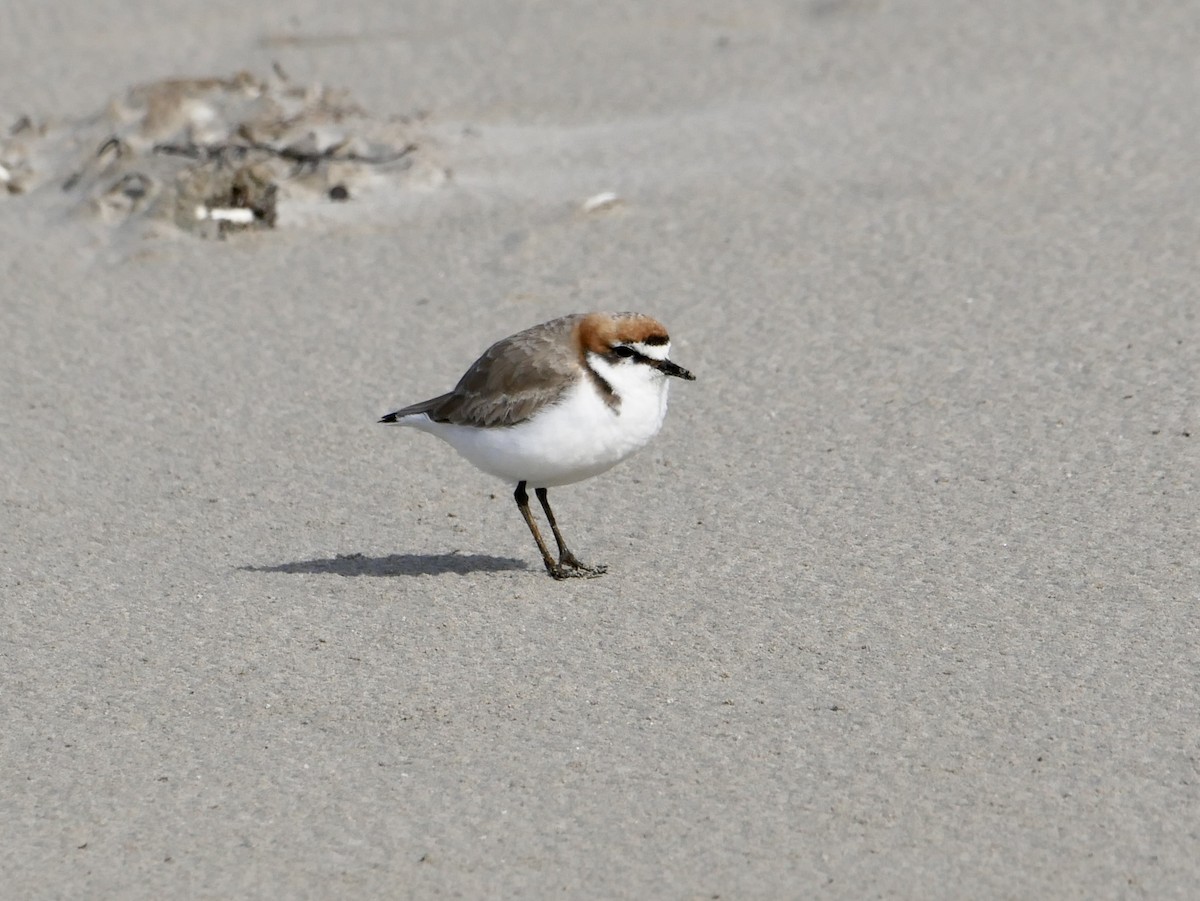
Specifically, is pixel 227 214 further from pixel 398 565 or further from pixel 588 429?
pixel 588 429

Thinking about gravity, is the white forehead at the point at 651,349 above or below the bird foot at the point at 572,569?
above

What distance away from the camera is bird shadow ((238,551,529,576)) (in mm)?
6609

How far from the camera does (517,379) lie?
6254mm

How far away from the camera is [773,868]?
4.54 meters

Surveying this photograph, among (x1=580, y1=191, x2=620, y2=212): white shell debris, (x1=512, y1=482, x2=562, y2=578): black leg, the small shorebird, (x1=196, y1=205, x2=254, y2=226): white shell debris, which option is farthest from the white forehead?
(x1=196, y1=205, x2=254, y2=226): white shell debris

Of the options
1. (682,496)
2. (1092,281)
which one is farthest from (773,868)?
(1092,281)

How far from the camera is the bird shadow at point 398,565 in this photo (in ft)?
21.7

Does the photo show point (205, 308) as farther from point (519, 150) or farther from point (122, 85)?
point (122, 85)

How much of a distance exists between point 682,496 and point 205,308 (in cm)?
343

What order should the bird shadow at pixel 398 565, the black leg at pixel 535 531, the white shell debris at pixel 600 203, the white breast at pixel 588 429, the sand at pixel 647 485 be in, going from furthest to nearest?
the white shell debris at pixel 600 203 → the bird shadow at pixel 398 565 → the black leg at pixel 535 531 → the white breast at pixel 588 429 → the sand at pixel 647 485

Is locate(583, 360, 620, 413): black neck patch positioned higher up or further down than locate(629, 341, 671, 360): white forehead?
further down

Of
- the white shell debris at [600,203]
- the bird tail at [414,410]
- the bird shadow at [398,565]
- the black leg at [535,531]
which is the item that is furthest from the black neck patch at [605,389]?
the white shell debris at [600,203]

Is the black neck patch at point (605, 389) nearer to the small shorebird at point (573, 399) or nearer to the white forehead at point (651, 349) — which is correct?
the small shorebird at point (573, 399)

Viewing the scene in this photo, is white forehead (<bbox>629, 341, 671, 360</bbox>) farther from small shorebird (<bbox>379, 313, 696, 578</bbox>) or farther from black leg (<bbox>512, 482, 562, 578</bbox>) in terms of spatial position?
black leg (<bbox>512, 482, 562, 578</bbox>)
